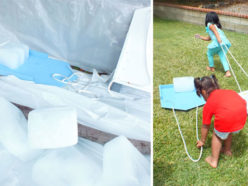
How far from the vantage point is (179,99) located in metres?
2.11

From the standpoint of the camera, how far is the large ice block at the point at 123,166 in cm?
100

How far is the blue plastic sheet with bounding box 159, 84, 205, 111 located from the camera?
79.8 inches

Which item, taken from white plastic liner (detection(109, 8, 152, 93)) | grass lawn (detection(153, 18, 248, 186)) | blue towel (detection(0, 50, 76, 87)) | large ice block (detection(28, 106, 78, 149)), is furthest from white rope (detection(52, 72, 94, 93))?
large ice block (detection(28, 106, 78, 149))

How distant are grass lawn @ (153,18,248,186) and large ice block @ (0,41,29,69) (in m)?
1.14

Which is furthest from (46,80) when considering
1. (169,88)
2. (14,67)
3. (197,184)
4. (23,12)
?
(197,184)

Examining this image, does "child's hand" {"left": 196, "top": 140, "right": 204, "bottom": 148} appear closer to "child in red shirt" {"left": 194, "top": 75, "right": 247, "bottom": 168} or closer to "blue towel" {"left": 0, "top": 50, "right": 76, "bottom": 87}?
"child in red shirt" {"left": 194, "top": 75, "right": 247, "bottom": 168}

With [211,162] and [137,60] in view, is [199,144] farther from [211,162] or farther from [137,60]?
[137,60]

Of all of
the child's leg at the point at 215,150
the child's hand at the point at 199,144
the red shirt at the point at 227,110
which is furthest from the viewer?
the child's hand at the point at 199,144

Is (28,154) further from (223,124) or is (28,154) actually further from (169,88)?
(169,88)

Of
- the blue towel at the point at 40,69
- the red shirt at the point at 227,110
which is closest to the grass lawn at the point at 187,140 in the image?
the red shirt at the point at 227,110

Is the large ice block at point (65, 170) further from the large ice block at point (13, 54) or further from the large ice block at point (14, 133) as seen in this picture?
the large ice block at point (13, 54)

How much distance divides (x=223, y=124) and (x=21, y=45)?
1795mm

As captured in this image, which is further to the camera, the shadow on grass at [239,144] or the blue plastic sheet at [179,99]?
the blue plastic sheet at [179,99]

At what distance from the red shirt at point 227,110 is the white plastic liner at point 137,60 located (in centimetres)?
39
